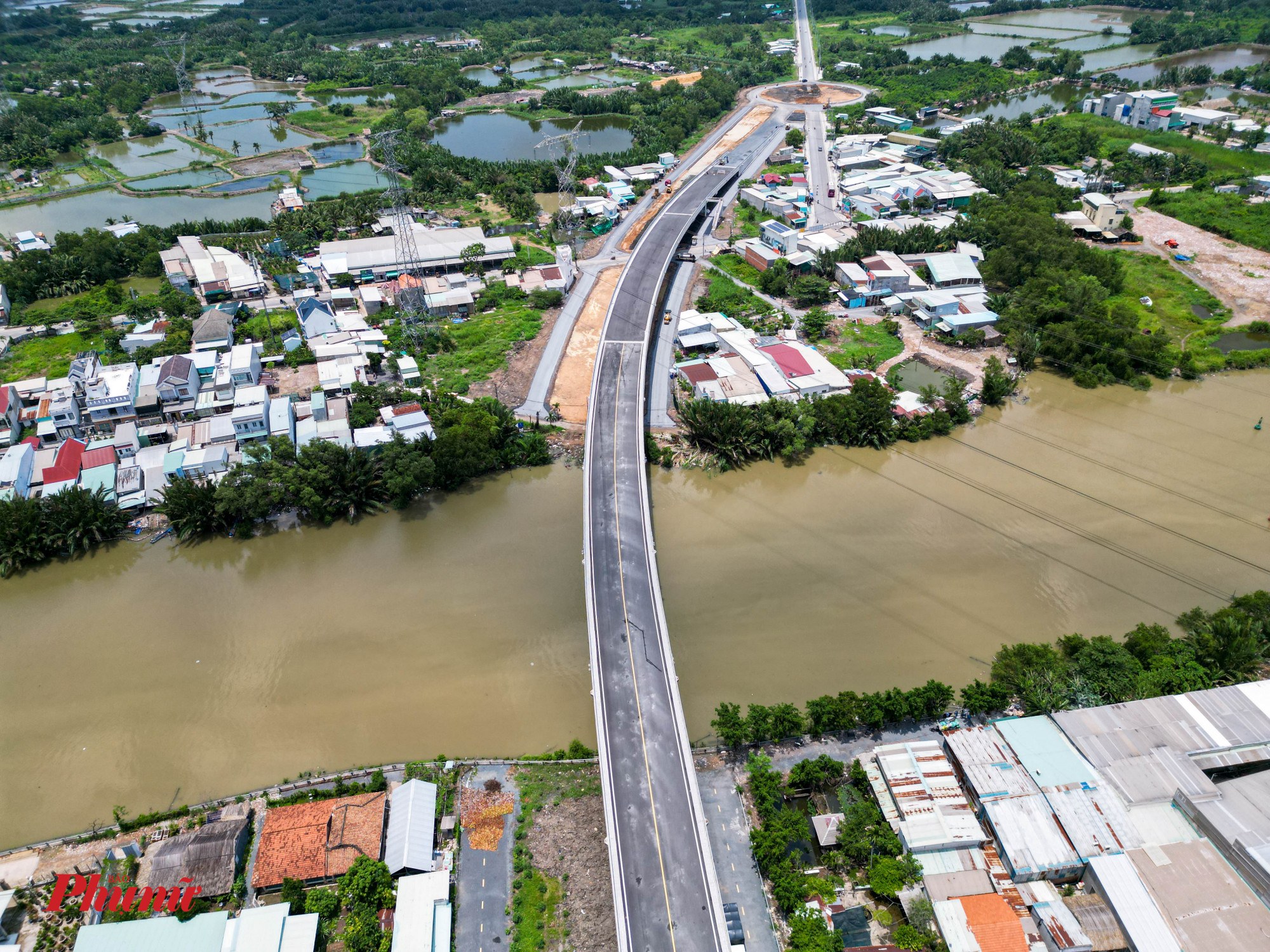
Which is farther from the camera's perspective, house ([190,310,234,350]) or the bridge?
house ([190,310,234,350])

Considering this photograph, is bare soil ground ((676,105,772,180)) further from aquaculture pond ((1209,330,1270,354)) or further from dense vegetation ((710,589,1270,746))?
dense vegetation ((710,589,1270,746))

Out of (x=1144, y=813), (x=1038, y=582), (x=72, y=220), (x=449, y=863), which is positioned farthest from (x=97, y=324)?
(x=1144, y=813)

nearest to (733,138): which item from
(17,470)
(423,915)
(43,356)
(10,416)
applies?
(43,356)

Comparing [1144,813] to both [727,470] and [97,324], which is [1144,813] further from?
[97,324]

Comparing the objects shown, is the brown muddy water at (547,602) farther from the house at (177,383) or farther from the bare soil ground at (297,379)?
the bare soil ground at (297,379)

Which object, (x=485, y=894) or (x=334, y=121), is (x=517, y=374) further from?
(x=334, y=121)

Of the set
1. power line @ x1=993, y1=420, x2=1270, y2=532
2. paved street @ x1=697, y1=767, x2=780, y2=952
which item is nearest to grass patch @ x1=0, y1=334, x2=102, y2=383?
paved street @ x1=697, y1=767, x2=780, y2=952
